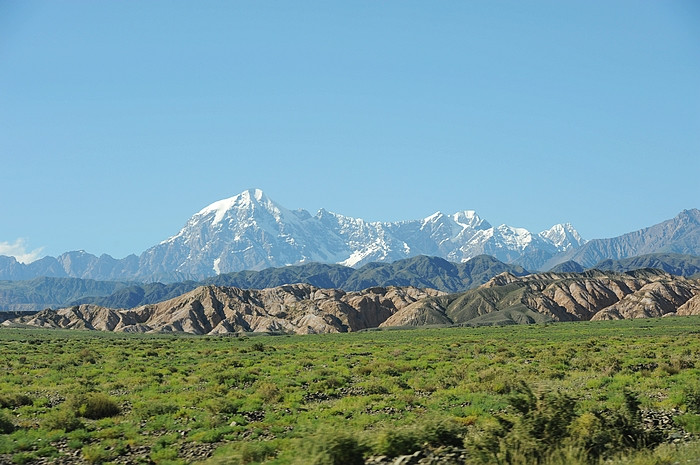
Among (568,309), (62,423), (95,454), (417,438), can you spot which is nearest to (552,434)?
(417,438)

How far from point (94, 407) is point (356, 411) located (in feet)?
35.7

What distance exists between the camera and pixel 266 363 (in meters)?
46.8

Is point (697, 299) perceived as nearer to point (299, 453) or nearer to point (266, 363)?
point (266, 363)

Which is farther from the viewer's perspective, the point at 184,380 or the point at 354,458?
the point at 184,380

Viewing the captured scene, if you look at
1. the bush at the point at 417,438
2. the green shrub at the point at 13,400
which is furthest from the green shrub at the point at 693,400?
the green shrub at the point at 13,400

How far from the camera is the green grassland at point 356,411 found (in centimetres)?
1655

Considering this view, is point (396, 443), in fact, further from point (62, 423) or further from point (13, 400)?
point (13, 400)

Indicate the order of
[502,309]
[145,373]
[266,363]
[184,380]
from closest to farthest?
[184,380]
[145,373]
[266,363]
[502,309]

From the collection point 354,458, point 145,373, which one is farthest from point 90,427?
point 145,373

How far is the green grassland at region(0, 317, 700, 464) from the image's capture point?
16.5m

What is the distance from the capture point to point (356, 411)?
25188 millimetres

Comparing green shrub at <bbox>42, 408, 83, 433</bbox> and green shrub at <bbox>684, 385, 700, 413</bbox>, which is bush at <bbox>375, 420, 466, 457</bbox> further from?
green shrub at <bbox>42, 408, 83, 433</bbox>

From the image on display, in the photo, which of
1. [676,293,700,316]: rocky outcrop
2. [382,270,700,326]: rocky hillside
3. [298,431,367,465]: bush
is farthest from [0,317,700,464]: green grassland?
[676,293,700,316]: rocky outcrop

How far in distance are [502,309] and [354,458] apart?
181 m
